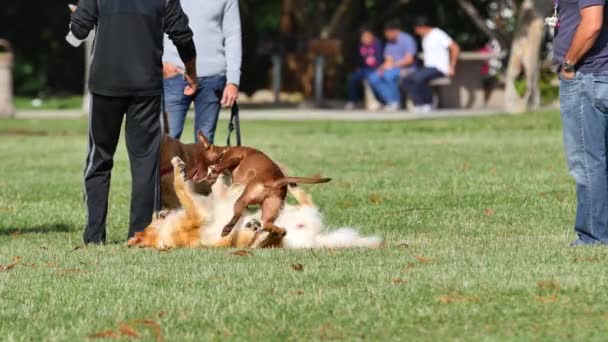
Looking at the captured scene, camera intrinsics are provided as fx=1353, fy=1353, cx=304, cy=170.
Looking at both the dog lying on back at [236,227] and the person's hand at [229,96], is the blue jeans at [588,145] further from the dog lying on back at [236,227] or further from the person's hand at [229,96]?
the person's hand at [229,96]

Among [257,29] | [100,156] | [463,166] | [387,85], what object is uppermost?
[100,156]

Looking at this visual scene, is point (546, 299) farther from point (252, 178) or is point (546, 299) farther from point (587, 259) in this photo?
point (252, 178)

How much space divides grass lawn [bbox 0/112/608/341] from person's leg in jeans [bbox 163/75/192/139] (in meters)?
0.92

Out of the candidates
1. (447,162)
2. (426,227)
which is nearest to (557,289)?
(426,227)

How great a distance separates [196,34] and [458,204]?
2.80m

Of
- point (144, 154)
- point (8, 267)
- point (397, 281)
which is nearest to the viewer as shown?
point (397, 281)

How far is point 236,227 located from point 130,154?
1.04 metres

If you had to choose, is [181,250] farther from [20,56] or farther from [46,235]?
[20,56]

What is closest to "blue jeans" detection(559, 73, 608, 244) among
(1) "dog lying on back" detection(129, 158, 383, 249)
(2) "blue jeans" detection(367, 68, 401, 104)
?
(1) "dog lying on back" detection(129, 158, 383, 249)

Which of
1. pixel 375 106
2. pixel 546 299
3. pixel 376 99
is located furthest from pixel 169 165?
pixel 376 99

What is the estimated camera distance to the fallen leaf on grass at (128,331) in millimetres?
6174

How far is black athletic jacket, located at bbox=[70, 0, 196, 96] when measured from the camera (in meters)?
9.06

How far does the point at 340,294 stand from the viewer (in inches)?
273

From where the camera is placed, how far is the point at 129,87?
29.9 ft
